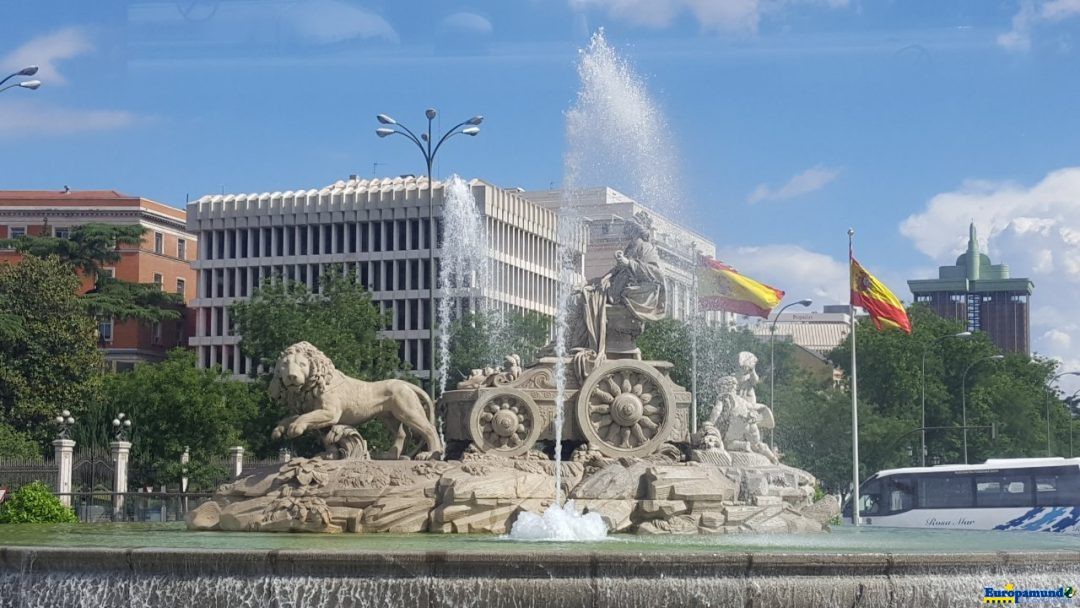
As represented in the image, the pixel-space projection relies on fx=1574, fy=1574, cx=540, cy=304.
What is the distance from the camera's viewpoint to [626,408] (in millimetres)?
25156

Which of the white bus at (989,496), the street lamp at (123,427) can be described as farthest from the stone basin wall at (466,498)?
the street lamp at (123,427)

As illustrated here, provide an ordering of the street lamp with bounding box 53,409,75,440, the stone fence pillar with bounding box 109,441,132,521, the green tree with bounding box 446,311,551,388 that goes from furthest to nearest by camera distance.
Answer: the green tree with bounding box 446,311,551,388 → the street lamp with bounding box 53,409,75,440 → the stone fence pillar with bounding box 109,441,132,521

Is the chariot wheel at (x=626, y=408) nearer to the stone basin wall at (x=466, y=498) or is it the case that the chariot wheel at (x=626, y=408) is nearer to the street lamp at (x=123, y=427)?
the stone basin wall at (x=466, y=498)

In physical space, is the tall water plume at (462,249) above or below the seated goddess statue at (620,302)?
above

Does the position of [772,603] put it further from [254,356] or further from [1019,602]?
[254,356]

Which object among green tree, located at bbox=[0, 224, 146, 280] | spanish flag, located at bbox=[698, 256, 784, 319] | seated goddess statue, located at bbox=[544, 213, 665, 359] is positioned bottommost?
seated goddess statue, located at bbox=[544, 213, 665, 359]

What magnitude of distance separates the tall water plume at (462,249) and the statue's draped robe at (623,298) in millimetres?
55060

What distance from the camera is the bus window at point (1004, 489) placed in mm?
42750

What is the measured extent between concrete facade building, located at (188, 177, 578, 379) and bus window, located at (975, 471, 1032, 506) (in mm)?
46087

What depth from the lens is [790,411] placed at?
64.6m

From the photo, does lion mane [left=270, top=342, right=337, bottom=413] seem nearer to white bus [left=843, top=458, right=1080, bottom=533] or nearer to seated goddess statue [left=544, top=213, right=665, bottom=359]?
seated goddess statue [left=544, top=213, right=665, bottom=359]

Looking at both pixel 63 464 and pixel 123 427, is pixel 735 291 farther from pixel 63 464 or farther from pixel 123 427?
pixel 123 427

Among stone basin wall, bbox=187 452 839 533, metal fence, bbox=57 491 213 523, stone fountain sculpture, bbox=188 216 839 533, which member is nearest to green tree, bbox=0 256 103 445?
metal fence, bbox=57 491 213 523

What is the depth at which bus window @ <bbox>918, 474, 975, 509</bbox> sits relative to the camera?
43.9 m
